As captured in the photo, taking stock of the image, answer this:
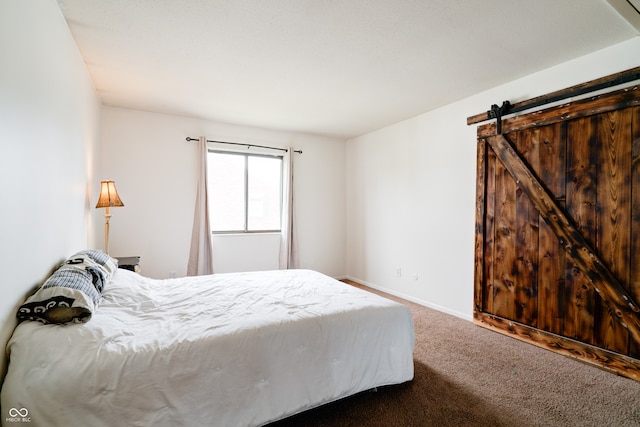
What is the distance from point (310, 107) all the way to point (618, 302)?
140 inches

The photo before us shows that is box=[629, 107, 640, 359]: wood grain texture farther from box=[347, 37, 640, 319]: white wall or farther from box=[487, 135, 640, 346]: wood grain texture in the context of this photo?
box=[347, 37, 640, 319]: white wall

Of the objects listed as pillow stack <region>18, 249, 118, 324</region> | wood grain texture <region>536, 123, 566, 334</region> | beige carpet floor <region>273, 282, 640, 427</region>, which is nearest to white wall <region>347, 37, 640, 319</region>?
wood grain texture <region>536, 123, 566, 334</region>

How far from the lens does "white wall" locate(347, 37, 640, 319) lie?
9.29ft

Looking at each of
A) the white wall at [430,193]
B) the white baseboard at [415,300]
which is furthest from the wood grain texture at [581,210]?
the white baseboard at [415,300]

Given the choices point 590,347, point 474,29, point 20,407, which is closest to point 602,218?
point 590,347

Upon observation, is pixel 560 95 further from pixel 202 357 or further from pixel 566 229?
pixel 202 357

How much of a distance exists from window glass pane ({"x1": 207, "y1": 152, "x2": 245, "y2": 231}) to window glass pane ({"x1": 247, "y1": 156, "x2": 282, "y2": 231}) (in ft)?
0.53

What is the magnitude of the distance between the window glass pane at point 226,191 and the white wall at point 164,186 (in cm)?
24

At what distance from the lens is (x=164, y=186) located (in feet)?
13.4

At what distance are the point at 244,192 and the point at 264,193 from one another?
339mm

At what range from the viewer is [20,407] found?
1.15 meters

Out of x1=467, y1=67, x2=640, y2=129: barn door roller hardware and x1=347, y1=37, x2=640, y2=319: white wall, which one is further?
x1=347, y1=37, x2=640, y2=319: white wall

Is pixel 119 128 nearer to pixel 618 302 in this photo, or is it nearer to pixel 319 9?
pixel 319 9

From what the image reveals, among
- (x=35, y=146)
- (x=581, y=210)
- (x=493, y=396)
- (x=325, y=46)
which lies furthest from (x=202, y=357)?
(x=581, y=210)
